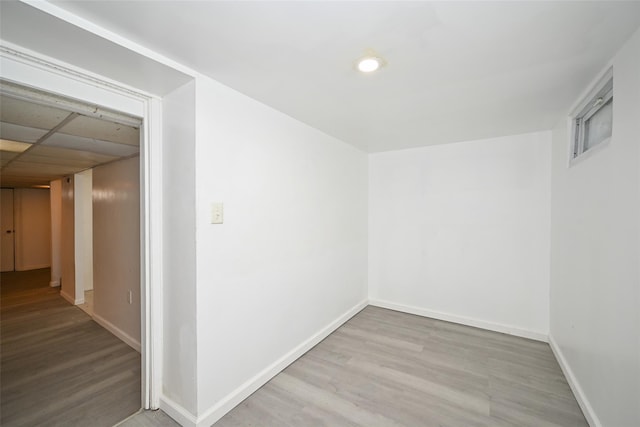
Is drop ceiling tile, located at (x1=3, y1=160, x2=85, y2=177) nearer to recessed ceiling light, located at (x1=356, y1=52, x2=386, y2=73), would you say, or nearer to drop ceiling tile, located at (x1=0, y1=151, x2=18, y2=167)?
drop ceiling tile, located at (x1=0, y1=151, x2=18, y2=167)

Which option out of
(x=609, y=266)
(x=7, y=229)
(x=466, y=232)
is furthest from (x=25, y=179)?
(x=609, y=266)

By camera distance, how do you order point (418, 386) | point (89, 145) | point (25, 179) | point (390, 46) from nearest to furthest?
point (390, 46) → point (418, 386) → point (89, 145) → point (25, 179)

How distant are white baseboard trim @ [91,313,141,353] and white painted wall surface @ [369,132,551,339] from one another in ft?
9.61

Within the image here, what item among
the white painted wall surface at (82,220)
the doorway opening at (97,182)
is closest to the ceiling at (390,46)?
the doorway opening at (97,182)

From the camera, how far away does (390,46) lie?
53.6 inches

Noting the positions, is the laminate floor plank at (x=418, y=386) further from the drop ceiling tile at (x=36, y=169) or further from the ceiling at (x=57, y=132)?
the drop ceiling tile at (x=36, y=169)

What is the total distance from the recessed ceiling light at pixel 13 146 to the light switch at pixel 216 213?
2.31 metres

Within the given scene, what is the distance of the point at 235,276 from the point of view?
1.90m

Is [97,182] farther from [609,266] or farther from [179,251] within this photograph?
[609,266]

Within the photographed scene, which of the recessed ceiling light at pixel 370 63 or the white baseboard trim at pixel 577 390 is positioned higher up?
the recessed ceiling light at pixel 370 63

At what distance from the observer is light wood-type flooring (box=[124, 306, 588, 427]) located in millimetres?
1777

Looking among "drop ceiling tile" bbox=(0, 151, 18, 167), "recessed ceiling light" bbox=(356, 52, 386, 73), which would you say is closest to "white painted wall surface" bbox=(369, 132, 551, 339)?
"recessed ceiling light" bbox=(356, 52, 386, 73)

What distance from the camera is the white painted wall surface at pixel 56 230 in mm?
5031

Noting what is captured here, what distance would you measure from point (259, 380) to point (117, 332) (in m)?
2.08
